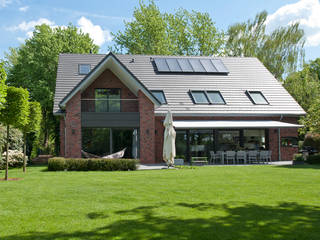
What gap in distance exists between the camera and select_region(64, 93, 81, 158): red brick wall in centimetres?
2086

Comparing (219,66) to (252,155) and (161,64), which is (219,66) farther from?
(252,155)

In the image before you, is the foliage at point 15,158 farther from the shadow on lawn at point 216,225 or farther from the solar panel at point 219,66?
the solar panel at point 219,66

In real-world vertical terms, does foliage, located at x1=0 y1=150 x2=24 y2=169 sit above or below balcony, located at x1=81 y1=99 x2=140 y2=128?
below

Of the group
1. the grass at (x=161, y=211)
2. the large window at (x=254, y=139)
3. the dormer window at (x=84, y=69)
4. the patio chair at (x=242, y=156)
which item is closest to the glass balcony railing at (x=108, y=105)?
the dormer window at (x=84, y=69)

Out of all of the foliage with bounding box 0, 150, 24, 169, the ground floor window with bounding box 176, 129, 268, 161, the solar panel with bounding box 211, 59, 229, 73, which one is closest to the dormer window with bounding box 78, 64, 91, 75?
the foliage with bounding box 0, 150, 24, 169

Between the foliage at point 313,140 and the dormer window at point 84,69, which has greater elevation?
the dormer window at point 84,69

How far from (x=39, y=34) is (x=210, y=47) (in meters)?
20.2

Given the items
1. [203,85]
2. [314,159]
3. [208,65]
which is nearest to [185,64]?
[208,65]

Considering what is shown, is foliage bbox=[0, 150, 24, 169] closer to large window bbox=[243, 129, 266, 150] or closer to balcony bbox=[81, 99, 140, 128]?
balcony bbox=[81, 99, 140, 128]

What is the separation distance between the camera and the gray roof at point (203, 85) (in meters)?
23.5

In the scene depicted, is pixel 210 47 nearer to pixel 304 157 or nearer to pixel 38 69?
pixel 38 69

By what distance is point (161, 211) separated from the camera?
Answer: 6977mm

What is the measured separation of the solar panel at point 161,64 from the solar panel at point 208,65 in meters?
3.08

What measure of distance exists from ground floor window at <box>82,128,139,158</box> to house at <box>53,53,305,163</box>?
61 millimetres
